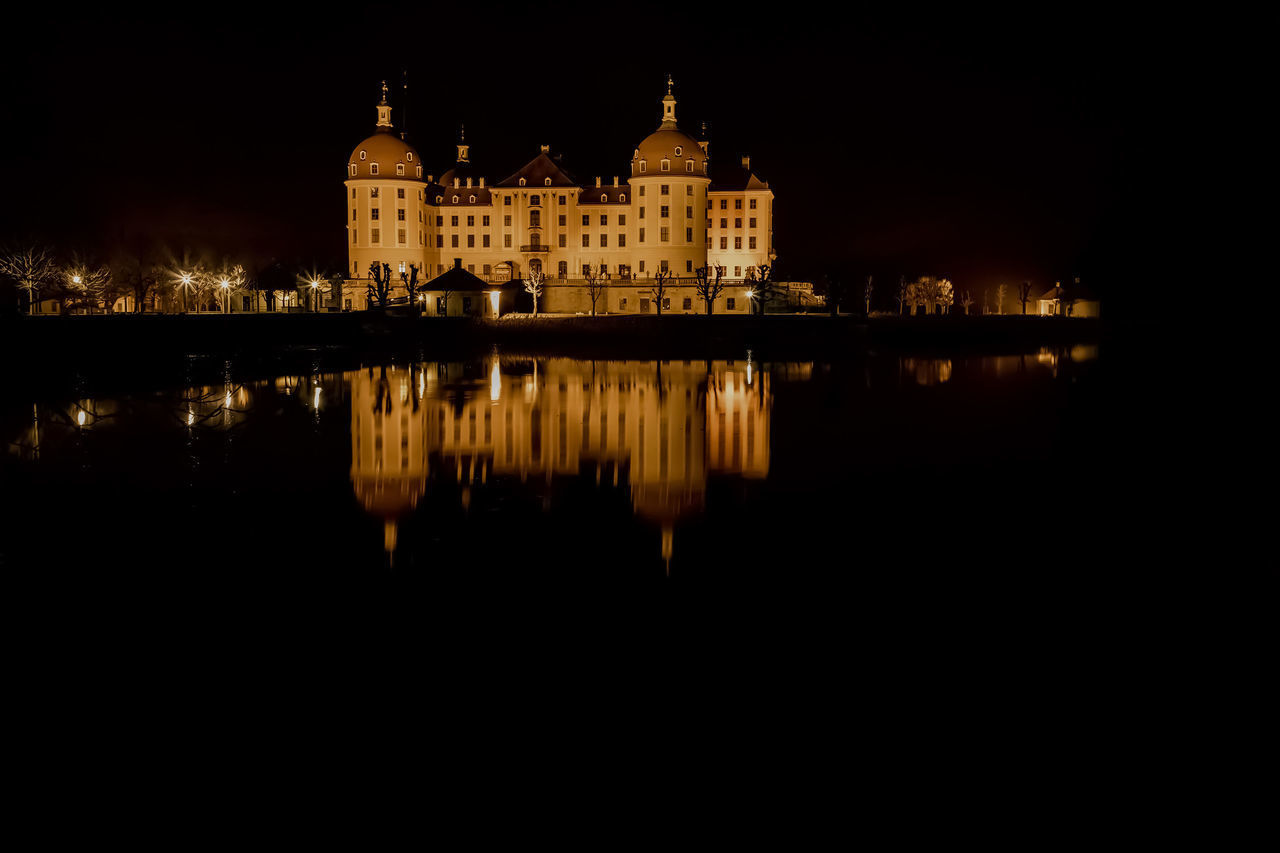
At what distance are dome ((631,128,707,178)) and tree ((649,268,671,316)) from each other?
6.48m

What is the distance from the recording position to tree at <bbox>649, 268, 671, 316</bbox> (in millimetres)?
65844

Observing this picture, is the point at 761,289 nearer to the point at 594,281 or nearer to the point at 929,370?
the point at 594,281

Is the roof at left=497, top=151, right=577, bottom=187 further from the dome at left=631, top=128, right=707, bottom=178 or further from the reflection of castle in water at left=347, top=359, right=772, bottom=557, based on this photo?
the reflection of castle in water at left=347, top=359, right=772, bottom=557

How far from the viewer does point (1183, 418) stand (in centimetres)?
2331

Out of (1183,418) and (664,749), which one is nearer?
(664,749)

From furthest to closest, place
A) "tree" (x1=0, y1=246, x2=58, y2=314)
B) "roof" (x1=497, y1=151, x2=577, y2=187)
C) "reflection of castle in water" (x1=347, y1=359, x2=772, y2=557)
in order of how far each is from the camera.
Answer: "roof" (x1=497, y1=151, x2=577, y2=187) < "tree" (x1=0, y1=246, x2=58, y2=314) < "reflection of castle in water" (x1=347, y1=359, x2=772, y2=557)

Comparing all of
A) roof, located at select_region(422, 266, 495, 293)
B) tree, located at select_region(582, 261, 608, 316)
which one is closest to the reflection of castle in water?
roof, located at select_region(422, 266, 495, 293)

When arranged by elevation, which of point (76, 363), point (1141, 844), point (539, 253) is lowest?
point (1141, 844)

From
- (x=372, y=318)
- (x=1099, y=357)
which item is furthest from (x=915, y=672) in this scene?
(x=372, y=318)

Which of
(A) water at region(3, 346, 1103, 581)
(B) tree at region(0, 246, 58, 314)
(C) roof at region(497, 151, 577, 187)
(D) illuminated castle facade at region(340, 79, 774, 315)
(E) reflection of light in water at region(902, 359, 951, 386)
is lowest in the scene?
(A) water at region(3, 346, 1103, 581)

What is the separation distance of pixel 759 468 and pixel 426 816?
10458mm

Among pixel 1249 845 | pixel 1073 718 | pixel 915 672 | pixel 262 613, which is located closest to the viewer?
Answer: pixel 1249 845

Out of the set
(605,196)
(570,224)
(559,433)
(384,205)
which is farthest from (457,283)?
(559,433)

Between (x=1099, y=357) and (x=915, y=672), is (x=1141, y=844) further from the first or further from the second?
(x=1099, y=357)
